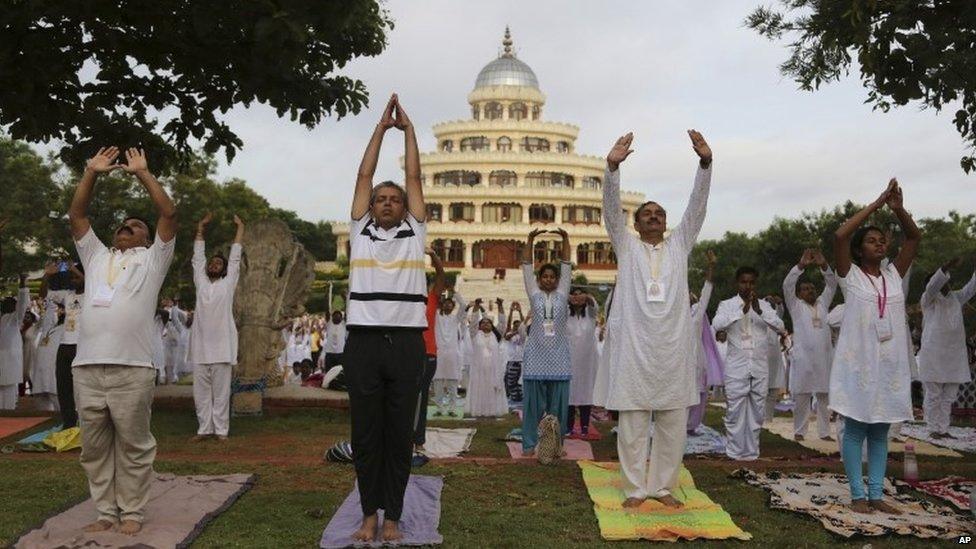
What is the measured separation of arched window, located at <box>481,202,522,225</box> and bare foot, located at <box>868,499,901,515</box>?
64.7 meters

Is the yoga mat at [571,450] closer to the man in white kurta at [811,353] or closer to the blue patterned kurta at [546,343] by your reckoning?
the blue patterned kurta at [546,343]

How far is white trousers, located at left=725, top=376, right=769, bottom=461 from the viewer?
9234 millimetres

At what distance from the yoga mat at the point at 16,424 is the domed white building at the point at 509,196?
5489 cm

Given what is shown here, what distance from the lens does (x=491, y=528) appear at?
19.7ft

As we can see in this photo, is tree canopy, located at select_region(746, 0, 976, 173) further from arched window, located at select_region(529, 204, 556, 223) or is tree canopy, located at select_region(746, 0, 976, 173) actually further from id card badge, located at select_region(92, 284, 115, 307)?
arched window, located at select_region(529, 204, 556, 223)

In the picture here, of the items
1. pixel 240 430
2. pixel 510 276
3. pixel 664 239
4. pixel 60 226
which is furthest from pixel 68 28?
pixel 510 276

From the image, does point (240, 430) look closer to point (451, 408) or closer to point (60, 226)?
point (451, 408)

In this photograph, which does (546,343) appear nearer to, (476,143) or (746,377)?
(746,377)

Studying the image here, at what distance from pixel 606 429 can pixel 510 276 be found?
5236 centimetres

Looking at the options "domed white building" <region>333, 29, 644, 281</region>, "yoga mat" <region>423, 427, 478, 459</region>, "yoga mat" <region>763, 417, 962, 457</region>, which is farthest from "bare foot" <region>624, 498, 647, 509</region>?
"domed white building" <region>333, 29, 644, 281</region>

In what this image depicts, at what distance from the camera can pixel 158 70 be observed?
10.4 metres

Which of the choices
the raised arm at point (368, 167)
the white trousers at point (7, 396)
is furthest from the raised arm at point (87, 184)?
the white trousers at point (7, 396)

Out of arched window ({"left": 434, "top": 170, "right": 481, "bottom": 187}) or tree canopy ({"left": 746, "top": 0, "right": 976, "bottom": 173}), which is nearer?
tree canopy ({"left": 746, "top": 0, "right": 976, "bottom": 173})

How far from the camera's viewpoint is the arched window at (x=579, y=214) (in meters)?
71.0
